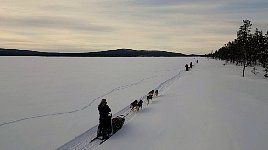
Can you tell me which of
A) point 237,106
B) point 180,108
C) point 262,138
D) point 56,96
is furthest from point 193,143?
point 56,96

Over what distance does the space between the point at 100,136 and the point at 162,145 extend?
264cm

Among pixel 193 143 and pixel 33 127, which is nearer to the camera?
pixel 193 143

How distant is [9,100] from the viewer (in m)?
24.2

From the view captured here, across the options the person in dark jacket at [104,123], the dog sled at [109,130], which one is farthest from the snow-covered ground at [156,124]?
the person in dark jacket at [104,123]

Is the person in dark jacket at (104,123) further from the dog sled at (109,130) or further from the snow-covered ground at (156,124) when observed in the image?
the snow-covered ground at (156,124)

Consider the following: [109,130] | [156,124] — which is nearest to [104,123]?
[109,130]

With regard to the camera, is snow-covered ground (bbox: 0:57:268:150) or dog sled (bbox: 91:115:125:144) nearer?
snow-covered ground (bbox: 0:57:268:150)

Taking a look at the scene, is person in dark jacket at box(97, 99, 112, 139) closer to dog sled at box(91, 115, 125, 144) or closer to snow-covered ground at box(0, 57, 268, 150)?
dog sled at box(91, 115, 125, 144)

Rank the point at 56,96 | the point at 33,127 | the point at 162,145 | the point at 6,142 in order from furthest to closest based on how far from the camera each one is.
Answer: the point at 56,96
the point at 33,127
the point at 6,142
the point at 162,145

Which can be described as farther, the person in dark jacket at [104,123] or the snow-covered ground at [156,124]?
the person in dark jacket at [104,123]

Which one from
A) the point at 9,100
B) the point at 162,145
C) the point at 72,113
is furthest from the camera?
the point at 9,100

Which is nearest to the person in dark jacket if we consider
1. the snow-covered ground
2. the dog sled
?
the dog sled

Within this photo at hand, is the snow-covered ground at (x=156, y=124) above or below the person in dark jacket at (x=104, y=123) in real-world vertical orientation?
below

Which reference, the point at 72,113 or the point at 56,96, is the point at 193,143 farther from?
the point at 56,96
